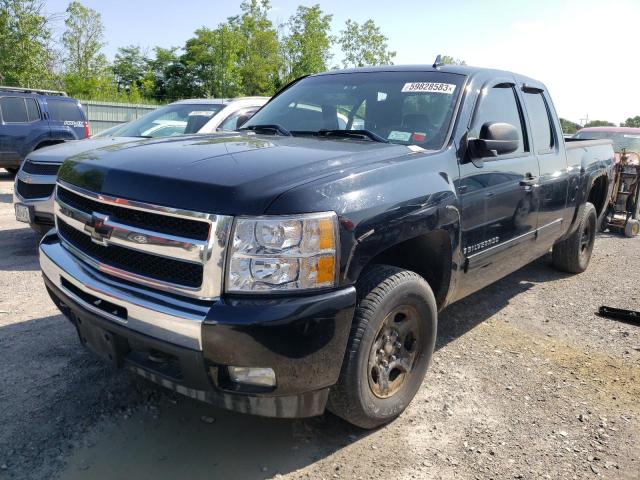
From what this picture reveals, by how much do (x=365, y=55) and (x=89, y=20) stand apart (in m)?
16.3

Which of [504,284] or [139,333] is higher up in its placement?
[139,333]

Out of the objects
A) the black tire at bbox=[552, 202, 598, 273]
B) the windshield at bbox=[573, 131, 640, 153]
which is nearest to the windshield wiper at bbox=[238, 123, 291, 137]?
the black tire at bbox=[552, 202, 598, 273]

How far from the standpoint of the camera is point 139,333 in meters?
2.26

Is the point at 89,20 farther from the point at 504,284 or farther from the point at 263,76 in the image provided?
the point at 504,284

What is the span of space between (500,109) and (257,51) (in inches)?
1218

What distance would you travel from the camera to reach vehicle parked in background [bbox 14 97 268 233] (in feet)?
19.1

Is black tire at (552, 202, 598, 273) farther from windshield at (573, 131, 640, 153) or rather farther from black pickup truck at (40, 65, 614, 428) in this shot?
windshield at (573, 131, 640, 153)

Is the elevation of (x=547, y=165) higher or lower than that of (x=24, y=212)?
higher

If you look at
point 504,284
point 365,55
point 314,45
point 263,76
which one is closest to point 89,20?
point 263,76

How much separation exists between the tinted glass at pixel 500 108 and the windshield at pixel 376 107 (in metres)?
0.25

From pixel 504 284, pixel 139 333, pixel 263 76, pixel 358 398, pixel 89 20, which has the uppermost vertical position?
pixel 89 20

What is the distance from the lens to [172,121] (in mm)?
6859

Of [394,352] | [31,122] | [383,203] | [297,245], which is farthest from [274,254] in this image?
[31,122]

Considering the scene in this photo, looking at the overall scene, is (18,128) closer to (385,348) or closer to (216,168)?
(216,168)
